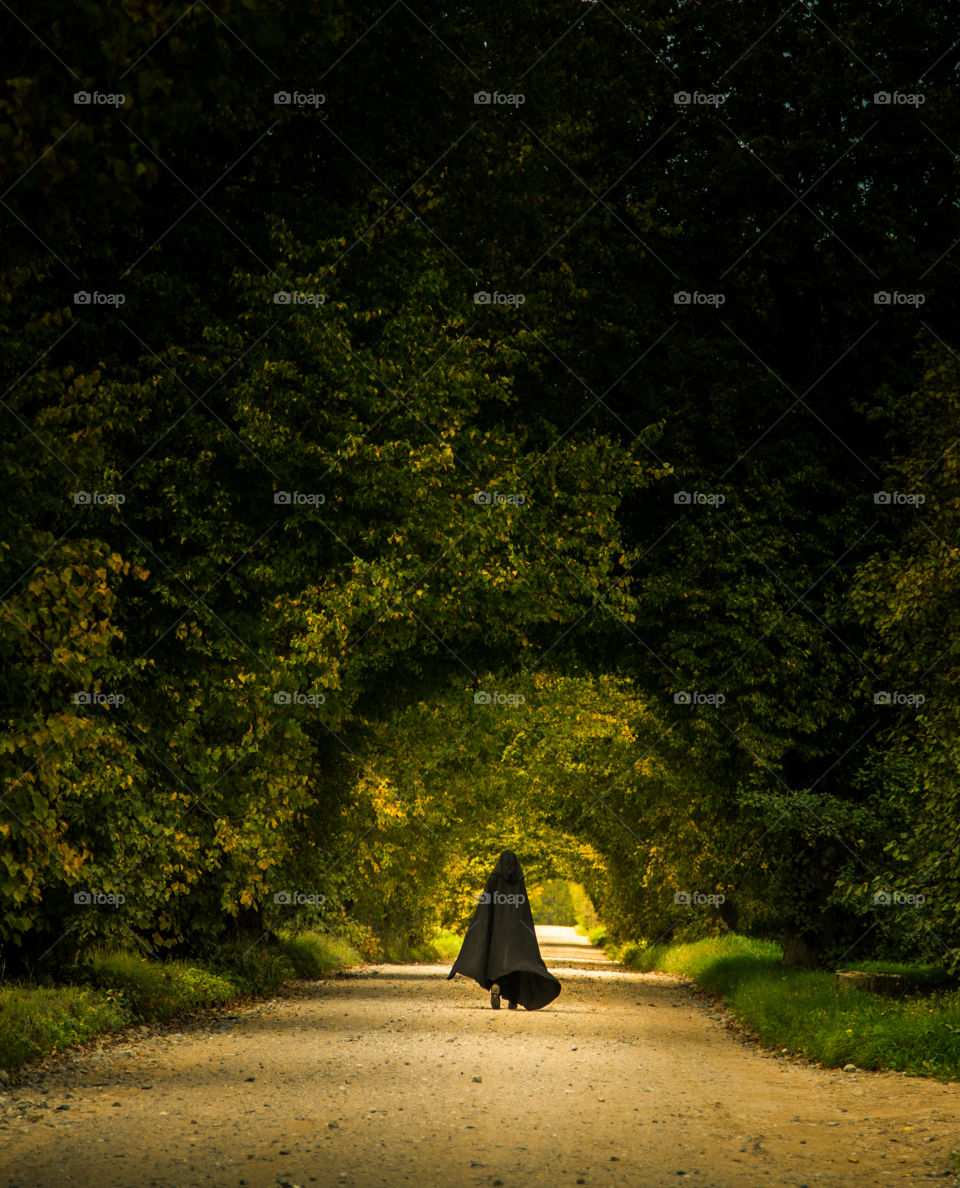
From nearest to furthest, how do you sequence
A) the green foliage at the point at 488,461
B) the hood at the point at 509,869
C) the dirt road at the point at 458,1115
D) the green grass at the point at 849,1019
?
the dirt road at the point at 458,1115
the green grass at the point at 849,1019
the green foliage at the point at 488,461
the hood at the point at 509,869

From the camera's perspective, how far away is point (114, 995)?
15742mm

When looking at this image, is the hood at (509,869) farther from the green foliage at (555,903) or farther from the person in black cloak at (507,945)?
the green foliage at (555,903)

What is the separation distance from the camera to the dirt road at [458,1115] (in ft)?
24.0

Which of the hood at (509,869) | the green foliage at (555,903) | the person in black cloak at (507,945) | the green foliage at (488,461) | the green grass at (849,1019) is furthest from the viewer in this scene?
the green foliage at (555,903)

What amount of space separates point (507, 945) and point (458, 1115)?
1053 centimetres

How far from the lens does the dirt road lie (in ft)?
24.0

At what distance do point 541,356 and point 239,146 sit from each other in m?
5.84

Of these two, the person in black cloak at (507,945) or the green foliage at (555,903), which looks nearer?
the person in black cloak at (507,945)

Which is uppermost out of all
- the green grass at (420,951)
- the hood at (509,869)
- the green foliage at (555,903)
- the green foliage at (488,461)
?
the green foliage at (488,461)

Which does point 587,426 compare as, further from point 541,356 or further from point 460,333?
point 460,333

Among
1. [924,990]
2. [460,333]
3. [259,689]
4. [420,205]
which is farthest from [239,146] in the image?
[924,990]

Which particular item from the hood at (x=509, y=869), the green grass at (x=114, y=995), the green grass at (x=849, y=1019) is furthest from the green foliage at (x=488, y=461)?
the hood at (x=509, y=869)

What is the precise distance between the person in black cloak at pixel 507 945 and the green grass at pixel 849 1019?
2870mm

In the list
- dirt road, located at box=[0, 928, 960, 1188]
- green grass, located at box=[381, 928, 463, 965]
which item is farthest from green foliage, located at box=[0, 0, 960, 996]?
green grass, located at box=[381, 928, 463, 965]
